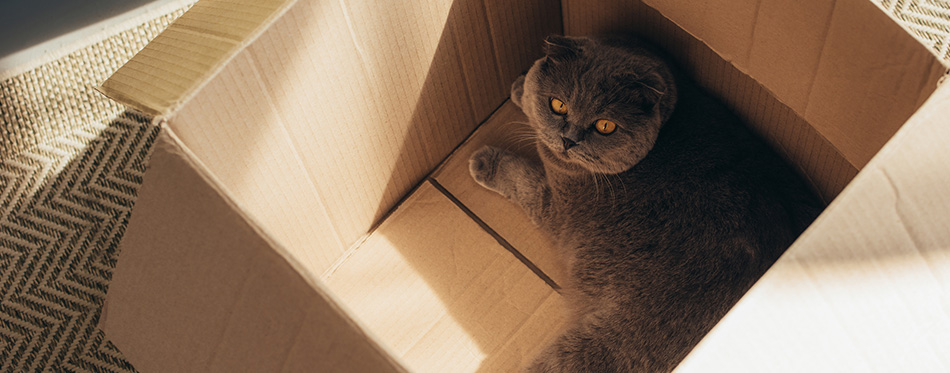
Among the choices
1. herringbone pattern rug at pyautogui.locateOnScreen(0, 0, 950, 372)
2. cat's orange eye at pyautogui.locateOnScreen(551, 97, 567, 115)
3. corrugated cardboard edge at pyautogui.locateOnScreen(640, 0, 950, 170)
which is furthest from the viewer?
herringbone pattern rug at pyautogui.locateOnScreen(0, 0, 950, 372)

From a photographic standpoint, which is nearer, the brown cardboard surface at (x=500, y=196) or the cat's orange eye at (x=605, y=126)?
the cat's orange eye at (x=605, y=126)

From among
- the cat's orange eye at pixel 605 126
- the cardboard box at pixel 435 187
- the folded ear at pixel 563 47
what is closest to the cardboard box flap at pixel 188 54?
the cardboard box at pixel 435 187


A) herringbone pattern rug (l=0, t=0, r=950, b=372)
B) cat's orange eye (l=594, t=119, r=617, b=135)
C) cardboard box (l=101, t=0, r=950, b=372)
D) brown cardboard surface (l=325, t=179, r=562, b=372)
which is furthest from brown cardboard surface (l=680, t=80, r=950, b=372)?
herringbone pattern rug (l=0, t=0, r=950, b=372)

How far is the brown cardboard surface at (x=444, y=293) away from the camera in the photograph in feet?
3.95

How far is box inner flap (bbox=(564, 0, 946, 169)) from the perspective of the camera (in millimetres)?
768

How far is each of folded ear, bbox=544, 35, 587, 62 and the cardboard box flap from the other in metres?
0.42

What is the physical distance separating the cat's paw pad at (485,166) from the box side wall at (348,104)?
7 cm

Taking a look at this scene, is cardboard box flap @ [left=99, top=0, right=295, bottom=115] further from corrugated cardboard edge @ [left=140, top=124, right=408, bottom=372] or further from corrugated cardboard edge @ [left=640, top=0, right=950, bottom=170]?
corrugated cardboard edge @ [left=640, top=0, right=950, bottom=170]

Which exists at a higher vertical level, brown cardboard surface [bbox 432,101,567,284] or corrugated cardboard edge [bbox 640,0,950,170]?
corrugated cardboard edge [bbox 640,0,950,170]

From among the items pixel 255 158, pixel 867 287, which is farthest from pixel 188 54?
pixel 867 287

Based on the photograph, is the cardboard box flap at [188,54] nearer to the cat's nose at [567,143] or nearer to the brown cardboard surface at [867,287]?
the cat's nose at [567,143]

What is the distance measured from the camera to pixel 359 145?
1.13 m

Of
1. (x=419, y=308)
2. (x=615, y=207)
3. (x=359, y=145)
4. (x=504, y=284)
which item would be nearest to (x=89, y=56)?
(x=359, y=145)

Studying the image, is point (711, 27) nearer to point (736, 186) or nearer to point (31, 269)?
point (736, 186)
